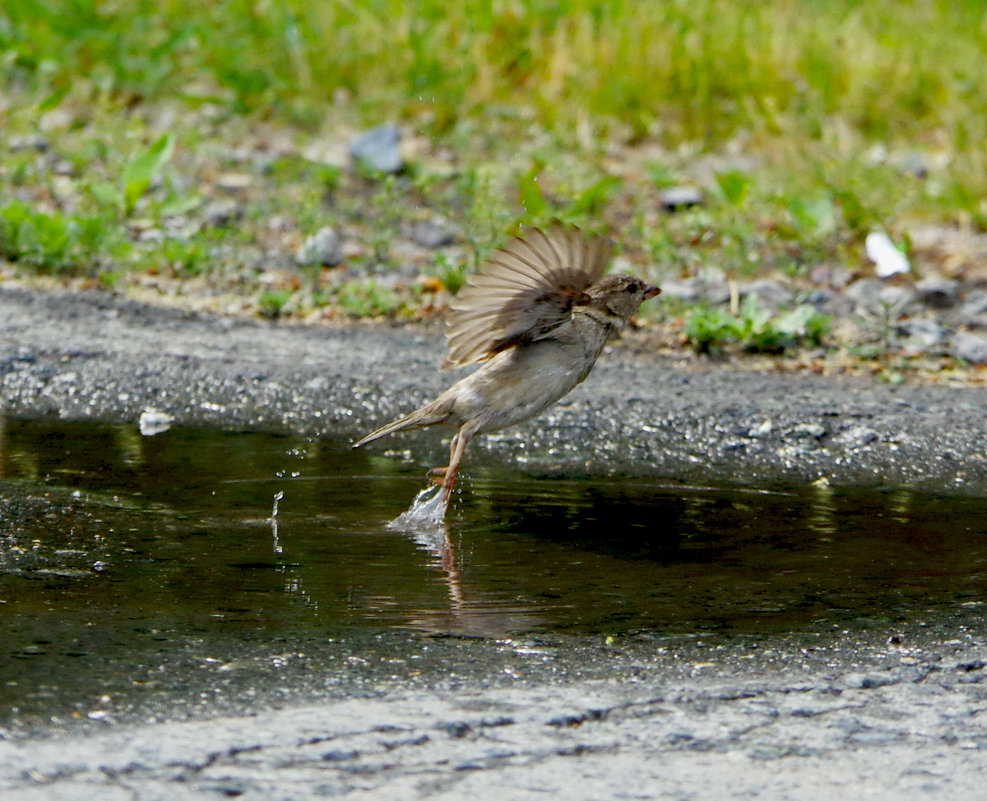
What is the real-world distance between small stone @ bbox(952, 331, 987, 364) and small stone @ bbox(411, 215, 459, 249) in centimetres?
283

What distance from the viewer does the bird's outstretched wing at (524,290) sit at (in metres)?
4.48

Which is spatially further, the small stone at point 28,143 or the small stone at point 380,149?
the small stone at point 28,143

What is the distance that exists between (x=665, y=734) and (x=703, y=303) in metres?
4.45

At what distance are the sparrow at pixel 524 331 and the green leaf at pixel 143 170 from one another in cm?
378

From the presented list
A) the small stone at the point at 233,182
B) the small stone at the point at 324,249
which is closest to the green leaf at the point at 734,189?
the small stone at the point at 324,249

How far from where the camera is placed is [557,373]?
190 inches

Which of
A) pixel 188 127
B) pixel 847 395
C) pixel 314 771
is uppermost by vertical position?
pixel 188 127

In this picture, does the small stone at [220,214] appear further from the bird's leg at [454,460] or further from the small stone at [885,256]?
the bird's leg at [454,460]

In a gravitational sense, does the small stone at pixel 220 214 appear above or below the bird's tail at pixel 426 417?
above

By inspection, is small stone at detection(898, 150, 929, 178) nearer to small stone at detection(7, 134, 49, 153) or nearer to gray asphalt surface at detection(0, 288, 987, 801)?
gray asphalt surface at detection(0, 288, 987, 801)

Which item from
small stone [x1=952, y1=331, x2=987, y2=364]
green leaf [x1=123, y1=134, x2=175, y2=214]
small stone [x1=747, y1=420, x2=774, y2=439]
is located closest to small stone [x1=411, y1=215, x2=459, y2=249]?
green leaf [x1=123, y1=134, x2=175, y2=214]

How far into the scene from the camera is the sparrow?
15.0ft

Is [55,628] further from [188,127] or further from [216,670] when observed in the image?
[188,127]

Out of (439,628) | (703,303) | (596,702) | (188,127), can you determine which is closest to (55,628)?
(439,628)
